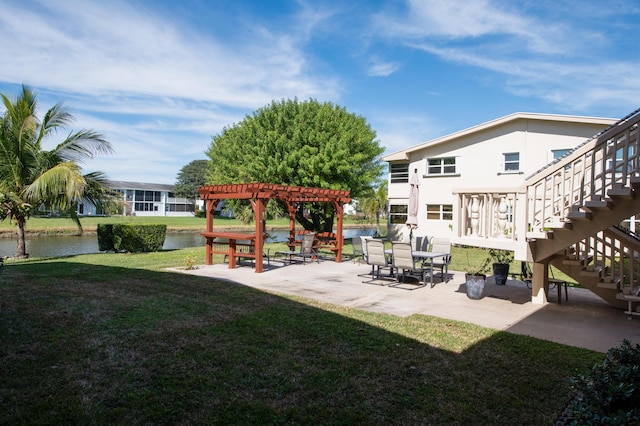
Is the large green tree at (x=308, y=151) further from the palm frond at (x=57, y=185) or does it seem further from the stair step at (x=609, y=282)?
the stair step at (x=609, y=282)

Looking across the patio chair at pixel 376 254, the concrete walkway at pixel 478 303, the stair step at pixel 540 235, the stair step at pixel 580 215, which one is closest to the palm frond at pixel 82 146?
the concrete walkway at pixel 478 303

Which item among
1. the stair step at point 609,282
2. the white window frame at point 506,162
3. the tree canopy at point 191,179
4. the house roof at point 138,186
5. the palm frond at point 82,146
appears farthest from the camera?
the tree canopy at point 191,179

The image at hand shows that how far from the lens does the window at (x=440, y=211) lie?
1992 centimetres

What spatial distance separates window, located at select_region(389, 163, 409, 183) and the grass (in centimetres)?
1624

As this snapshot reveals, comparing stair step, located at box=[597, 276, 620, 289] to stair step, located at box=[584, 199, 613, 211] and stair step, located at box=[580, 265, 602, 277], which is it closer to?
stair step, located at box=[580, 265, 602, 277]

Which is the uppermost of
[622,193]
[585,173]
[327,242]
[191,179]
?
[191,179]

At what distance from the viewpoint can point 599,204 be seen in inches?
218

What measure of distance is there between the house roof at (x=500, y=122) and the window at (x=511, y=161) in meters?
1.45

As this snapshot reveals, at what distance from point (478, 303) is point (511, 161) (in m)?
12.6

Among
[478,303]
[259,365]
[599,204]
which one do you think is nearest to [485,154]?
[478,303]

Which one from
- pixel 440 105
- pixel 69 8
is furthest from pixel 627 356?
pixel 440 105

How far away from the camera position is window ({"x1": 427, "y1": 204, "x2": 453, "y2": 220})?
19.9 meters

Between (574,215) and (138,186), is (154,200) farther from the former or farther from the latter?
(574,215)

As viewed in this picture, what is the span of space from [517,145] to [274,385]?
17373 mm
